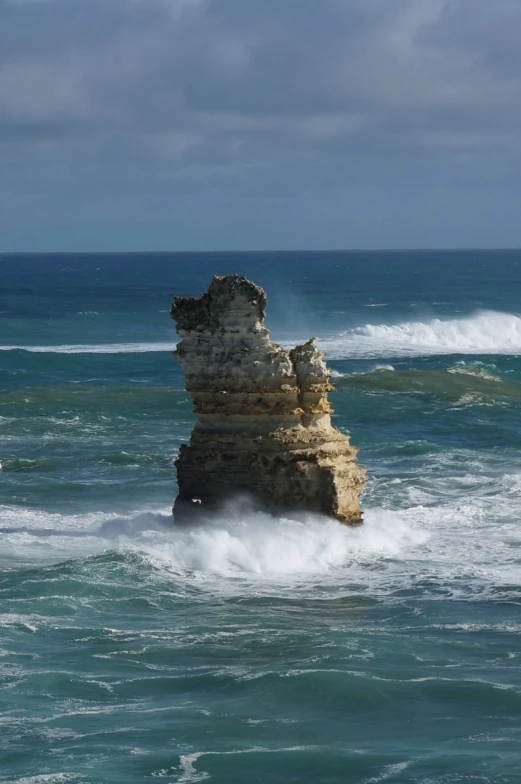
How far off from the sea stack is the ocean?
1.41 feet

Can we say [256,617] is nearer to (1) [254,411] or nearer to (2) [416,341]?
(1) [254,411]

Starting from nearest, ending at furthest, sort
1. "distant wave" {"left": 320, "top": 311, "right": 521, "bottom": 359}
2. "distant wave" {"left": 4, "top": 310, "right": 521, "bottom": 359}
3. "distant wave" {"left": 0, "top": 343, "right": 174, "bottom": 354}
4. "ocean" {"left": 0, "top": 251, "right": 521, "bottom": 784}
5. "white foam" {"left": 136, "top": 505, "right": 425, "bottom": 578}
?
1. "ocean" {"left": 0, "top": 251, "right": 521, "bottom": 784}
2. "white foam" {"left": 136, "top": 505, "right": 425, "bottom": 578}
3. "distant wave" {"left": 0, "top": 343, "right": 174, "bottom": 354}
4. "distant wave" {"left": 4, "top": 310, "right": 521, "bottom": 359}
5. "distant wave" {"left": 320, "top": 311, "right": 521, "bottom": 359}

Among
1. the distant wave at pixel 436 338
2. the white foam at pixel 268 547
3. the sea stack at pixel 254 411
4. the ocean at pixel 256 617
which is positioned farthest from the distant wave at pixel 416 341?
the white foam at pixel 268 547

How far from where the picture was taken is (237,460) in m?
21.3

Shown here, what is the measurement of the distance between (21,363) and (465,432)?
958 inches

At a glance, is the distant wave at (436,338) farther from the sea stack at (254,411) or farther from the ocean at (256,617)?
the sea stack at (254,411)

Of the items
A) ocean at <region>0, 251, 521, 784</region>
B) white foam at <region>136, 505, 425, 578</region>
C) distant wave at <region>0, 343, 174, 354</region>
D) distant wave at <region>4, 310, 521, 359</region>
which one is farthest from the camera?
distant wave at <region>4, 310, 521, 359</region>

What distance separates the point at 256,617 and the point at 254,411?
170 inches

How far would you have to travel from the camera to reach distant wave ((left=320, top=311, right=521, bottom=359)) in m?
67.2

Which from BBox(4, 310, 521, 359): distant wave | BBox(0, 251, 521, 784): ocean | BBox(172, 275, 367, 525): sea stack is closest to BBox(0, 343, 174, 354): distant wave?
BBox(4, 310, 521, 359): distant wave

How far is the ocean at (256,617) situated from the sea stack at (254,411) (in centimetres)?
43

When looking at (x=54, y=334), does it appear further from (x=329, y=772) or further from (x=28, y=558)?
(x=329, y=772)

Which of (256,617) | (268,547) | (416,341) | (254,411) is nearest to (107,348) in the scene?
(416,341)

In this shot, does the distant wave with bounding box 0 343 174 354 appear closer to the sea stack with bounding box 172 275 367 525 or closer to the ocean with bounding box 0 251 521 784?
the ocean with bounding box 0 251 521 784
